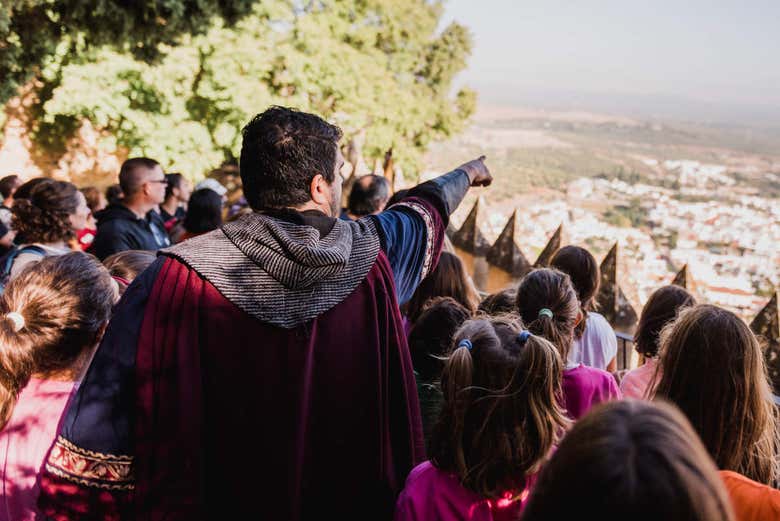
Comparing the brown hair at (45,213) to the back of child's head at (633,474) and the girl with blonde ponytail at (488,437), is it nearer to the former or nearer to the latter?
the girl with blonde ponytail at (488,437)

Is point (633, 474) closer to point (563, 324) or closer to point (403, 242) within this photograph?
point (403, 242)

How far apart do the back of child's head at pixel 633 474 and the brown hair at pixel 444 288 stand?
2.55m

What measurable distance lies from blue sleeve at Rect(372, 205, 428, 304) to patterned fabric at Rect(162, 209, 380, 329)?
282mm

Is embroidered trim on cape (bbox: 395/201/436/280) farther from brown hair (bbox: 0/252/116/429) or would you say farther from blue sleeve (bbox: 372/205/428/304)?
brown hair (bbox: 0/252/116/429)

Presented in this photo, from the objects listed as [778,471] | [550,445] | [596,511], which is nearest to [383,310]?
[550,445]

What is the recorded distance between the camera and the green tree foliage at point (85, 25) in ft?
20.7

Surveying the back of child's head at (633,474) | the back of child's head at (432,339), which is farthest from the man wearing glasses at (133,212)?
the back of child's head at (633,474)

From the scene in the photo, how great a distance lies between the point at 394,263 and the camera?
1.96 meters

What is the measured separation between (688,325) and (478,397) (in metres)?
0.79

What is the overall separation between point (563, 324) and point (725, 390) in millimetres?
893

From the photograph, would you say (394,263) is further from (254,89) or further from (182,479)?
(254,89)

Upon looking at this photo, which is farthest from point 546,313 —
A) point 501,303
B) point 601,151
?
point 601,151

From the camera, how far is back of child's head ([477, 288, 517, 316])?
297 cm

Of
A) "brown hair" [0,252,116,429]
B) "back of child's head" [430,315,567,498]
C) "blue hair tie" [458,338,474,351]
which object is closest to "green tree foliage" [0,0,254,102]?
→ "brown hair" [0,252,116,429]
